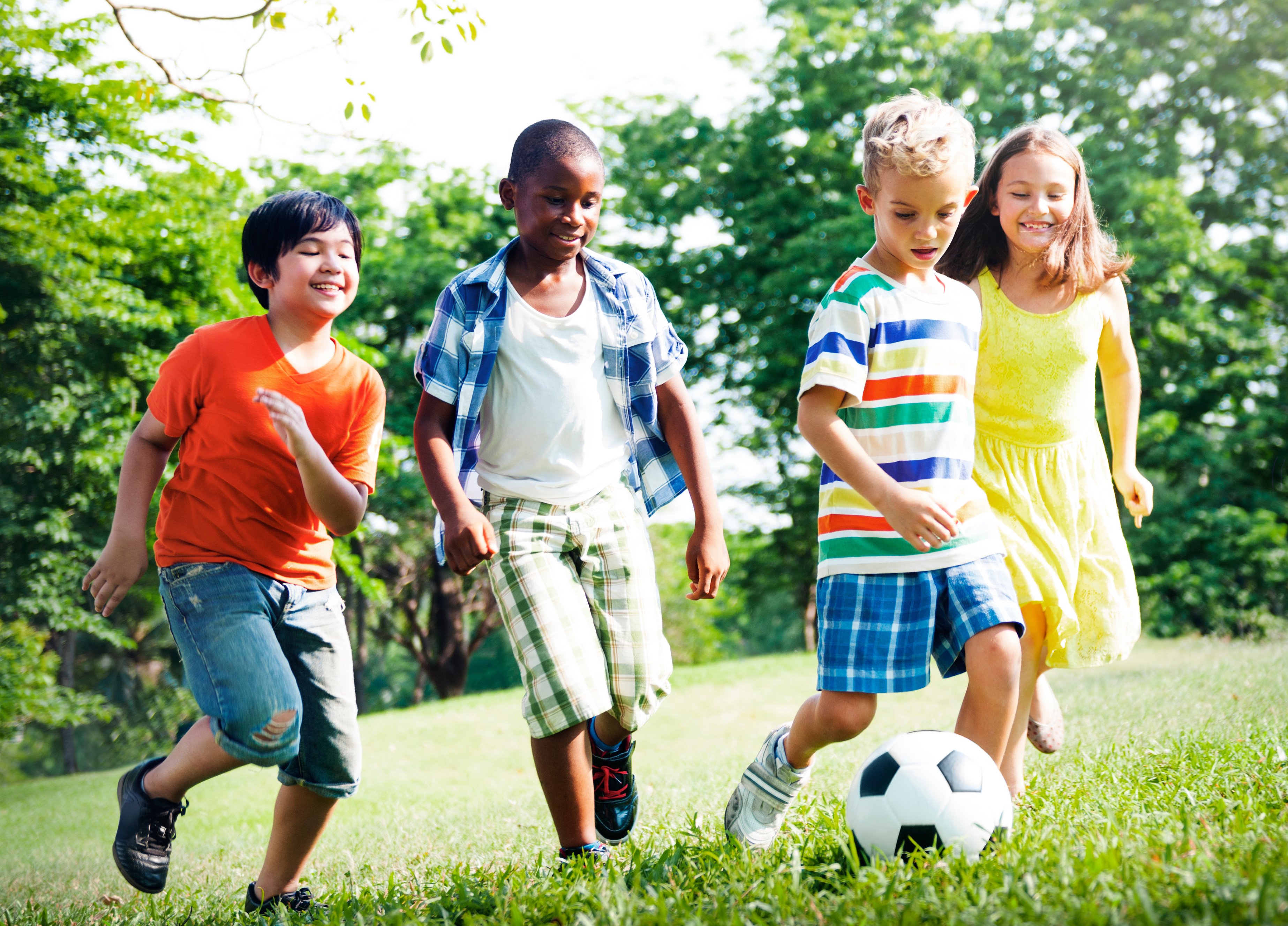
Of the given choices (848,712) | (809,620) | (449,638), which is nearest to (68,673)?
(449,638)

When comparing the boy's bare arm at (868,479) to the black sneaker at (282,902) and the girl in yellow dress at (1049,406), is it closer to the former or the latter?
the girl in yellow dress at (1049,406)

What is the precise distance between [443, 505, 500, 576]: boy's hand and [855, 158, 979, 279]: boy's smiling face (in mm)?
1466

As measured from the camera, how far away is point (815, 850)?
2.94m

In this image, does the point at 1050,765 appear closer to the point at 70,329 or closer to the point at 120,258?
the point at 120,258

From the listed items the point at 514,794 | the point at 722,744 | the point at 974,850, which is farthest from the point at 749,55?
the point at 974,850

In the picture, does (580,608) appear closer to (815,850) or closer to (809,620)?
(815,850)

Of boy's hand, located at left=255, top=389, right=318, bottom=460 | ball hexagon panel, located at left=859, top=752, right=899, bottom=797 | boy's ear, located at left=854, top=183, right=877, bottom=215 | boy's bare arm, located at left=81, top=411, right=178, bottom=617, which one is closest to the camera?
ball hexagon panel, located at left=859, top=752, right=899, bottom=797

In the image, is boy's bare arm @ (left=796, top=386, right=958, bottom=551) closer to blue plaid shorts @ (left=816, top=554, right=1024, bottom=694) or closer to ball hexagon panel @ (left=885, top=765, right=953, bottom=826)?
blue plaid shorts @ (left=816, top=554, right=1024, bottom=694)

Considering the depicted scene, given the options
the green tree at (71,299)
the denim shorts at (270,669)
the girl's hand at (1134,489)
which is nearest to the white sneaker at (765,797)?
the denim shorts at (270,669)

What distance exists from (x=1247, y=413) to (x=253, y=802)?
18.1 meters

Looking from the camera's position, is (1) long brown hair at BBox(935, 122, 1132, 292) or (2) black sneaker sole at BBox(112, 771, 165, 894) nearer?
(2) black sneaker sole at BBox(112, 771, 165, 894)

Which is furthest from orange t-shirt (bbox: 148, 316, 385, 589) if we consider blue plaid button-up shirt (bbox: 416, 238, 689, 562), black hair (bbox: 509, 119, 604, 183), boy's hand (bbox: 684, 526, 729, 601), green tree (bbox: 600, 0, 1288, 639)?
green tree (bbox: 600, 0, 1288, 639)

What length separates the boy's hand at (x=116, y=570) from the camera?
3.17 meters

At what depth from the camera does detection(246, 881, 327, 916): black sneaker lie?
3.39m
